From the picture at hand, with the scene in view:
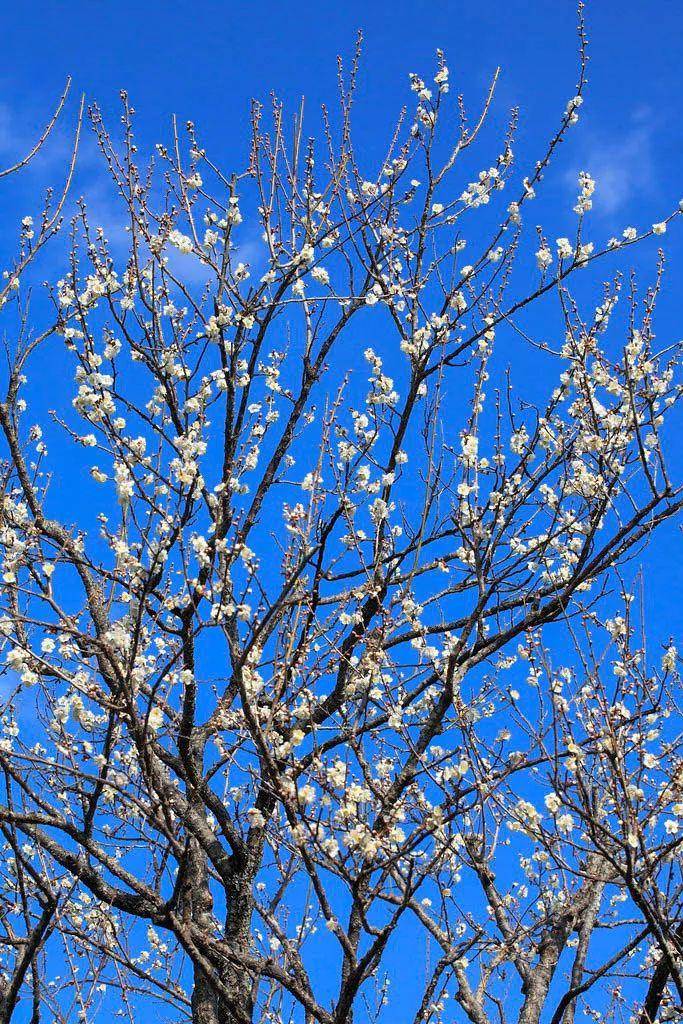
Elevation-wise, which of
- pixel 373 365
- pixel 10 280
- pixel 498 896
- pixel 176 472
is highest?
pixel 10 280

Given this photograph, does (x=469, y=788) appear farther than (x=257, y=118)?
No

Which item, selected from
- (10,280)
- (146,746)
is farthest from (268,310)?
(146,746)

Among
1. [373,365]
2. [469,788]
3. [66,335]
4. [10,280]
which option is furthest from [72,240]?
[469,788]

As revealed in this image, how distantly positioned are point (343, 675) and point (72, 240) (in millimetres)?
3566

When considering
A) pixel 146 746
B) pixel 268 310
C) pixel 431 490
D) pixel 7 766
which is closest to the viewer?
pixel 146 746

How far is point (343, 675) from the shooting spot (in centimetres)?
634

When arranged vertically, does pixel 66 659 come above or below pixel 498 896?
above

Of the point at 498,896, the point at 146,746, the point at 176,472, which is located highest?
the point at 176,472

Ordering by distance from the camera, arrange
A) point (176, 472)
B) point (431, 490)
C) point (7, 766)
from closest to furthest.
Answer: point (7, 766) → point (431, 490) → point (176, 472)

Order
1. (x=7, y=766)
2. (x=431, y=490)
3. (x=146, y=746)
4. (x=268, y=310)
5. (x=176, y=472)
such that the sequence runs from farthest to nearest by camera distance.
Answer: (x=268, y=310), (x=176, y=472), (x=431, y=490), (x=7, y=766), (x=146, y=746)

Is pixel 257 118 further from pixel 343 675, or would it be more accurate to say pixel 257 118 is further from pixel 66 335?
pixel 343 675

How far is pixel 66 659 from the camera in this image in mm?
6418

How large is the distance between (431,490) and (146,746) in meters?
2.30

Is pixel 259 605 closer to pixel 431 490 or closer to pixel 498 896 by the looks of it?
pixel 431 490
